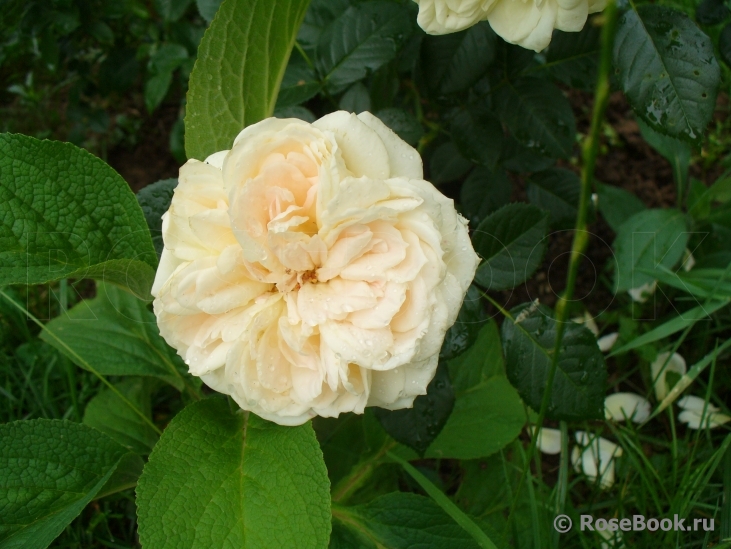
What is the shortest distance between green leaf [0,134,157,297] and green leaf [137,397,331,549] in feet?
0.67

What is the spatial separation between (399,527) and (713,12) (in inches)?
36.0

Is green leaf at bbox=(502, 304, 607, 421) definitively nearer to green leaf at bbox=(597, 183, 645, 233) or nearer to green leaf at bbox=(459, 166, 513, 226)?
green leaf at bbox=(459, 166, 513, 226)

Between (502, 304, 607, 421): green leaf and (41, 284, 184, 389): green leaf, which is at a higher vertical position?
(502, 304, 607, 421): green leaf

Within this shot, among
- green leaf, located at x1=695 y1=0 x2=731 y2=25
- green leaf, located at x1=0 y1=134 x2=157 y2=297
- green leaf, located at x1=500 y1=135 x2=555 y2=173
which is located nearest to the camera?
green leaf, located at x1=0 y1=134 x2=157 y2=297

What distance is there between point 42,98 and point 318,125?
1.65 meters

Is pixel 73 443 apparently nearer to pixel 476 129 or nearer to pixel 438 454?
pixel 438 454

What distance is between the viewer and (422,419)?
3.24 ft

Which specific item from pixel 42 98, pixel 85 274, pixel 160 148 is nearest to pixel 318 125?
pixel 85 274

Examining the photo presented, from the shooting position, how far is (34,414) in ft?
4.54

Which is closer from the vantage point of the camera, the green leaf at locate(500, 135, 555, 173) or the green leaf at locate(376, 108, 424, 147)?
the green leaf at locate(376, 108, 424, 147)

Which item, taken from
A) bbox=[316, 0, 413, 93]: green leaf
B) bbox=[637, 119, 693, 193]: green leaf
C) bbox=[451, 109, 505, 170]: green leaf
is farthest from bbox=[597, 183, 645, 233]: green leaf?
bbox=[316, 0, 413, 93]: green leaf

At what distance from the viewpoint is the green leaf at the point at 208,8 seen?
1159 millimetres

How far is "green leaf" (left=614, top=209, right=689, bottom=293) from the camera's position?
4.40ft

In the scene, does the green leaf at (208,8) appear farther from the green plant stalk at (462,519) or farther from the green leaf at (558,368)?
the green plant stalk at (462,519)
